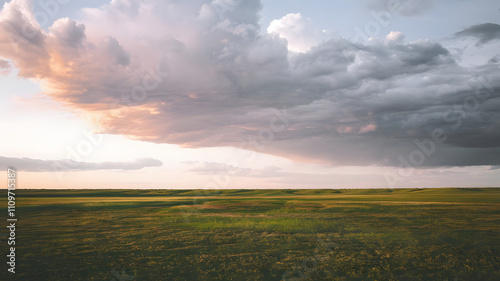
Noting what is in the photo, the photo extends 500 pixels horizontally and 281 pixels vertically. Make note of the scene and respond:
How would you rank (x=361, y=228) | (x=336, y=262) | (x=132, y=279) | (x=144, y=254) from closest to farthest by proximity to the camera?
(x=132, y=279), (x=336, y=262), (x=144, y=254), (x=361, y=228)

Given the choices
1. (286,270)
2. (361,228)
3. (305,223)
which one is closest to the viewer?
(286,270)

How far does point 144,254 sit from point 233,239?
8.34 meters

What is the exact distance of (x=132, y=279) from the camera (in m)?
17.1

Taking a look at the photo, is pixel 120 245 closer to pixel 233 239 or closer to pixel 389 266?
pixel 233 239

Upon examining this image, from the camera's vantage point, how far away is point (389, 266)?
1961 centimetres

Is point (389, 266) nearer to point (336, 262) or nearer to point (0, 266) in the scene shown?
point (336, 262)

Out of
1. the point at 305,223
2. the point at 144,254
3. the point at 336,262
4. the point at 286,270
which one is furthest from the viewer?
the point at 305,223

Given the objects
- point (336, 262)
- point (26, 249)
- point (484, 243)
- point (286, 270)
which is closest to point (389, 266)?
point (336, 262)

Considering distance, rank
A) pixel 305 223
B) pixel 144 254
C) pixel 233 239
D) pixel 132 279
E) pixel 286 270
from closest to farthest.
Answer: pixel 132 279
pixel 286 270
pixel 144 254
pixel 233 239
pixel 305 223

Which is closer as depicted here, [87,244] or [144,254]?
[144,254]

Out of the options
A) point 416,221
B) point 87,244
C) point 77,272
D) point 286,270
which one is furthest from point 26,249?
point 416,221

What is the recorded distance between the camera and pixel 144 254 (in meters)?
22.5

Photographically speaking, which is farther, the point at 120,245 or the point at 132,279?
the point at 120,245

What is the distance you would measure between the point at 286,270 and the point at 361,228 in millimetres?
17949
